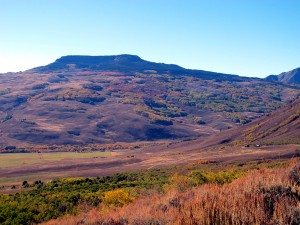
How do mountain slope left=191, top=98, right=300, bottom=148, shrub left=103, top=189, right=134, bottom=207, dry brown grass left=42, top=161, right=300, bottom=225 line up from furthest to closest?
mountain slope left=191, top=98, right=300, bottom=148 < shrub left=103, top=189, right=134, bottom=207 < dry brown grass left=42, top=161, right=300, bottom=225

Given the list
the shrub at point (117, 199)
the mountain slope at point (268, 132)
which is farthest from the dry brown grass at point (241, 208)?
the mountain slope at point (268, 132)

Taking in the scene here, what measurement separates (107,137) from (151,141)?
20.4 metres

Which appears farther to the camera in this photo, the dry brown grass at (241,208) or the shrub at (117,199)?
the shrub at (117,199)

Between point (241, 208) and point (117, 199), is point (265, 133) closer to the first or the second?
point (117, 199)

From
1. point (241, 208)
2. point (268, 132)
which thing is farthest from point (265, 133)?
point (241, 208)

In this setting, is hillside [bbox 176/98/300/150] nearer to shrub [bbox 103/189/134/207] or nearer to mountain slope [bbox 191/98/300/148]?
mountain slope [bbox 191/98/300/148]

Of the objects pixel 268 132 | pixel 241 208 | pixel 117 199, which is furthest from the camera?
pixel 268 132

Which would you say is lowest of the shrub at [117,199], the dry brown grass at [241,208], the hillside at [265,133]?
the hillside at [265,133]

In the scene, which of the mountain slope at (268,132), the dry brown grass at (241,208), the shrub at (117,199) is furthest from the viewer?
the mountain slope at (268,132)

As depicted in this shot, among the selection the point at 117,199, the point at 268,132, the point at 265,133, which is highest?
the point at 117,199

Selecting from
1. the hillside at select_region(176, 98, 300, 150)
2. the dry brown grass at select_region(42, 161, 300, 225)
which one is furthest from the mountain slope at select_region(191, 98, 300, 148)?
the dry brown grass at select_region(42, 161, 300, 225)

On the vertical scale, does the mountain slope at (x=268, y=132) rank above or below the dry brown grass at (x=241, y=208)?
below

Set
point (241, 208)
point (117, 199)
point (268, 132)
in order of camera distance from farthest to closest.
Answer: point (268, 132)
point (117, 199)
point (241, 208)

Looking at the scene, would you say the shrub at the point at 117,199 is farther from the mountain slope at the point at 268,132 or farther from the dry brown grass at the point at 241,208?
the mountain slope at the point at 268,132
